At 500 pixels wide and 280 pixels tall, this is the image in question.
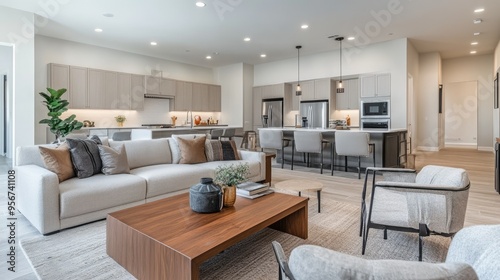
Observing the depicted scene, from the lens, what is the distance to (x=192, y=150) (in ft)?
13.0

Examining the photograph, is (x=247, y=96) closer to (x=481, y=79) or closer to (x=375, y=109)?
(x=375, y=109)

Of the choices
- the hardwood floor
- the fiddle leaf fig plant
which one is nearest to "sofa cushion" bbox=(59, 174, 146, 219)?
the hardwood floor

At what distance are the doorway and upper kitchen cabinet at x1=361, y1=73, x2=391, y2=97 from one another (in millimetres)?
5318

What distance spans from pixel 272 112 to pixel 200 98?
2.41m

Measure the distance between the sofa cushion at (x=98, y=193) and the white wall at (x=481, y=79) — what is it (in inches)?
411

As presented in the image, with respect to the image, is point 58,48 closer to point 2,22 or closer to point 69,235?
point 2,22

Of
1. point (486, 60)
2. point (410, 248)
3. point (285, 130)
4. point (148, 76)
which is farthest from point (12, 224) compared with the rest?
point (486, 60)

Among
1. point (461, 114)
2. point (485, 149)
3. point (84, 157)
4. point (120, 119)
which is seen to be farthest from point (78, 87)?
point (461, 114)

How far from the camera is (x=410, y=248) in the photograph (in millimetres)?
2283

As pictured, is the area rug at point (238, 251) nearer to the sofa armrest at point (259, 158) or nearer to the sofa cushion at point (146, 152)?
the sofa cushion at point (146, 152)

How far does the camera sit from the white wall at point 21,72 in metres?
4.73

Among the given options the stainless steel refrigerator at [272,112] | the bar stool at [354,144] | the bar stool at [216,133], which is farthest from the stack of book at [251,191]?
the stainless steel refrigerator at [272,112]

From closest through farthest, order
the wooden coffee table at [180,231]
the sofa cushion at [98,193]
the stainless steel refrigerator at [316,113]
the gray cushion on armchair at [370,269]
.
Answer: the gray cushion on armchair at [370,269] < the wooden coffee table at [180,231] < the sofa cushion at [98,193] < the stainless steel refrigerator at [316,113]

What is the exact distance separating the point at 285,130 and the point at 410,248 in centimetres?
430
